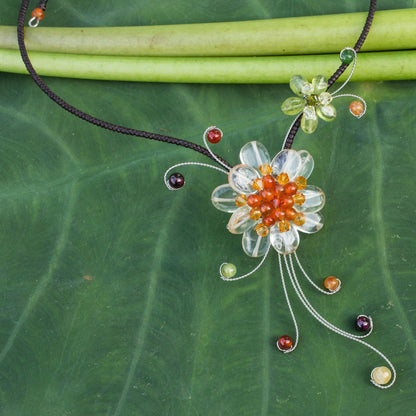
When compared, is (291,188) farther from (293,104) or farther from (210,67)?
(210,67)

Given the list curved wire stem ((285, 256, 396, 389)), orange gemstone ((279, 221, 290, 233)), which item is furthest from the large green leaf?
orange gemstone ((279, 221, 290, 233))

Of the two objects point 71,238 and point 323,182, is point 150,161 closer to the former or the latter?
point 71,238

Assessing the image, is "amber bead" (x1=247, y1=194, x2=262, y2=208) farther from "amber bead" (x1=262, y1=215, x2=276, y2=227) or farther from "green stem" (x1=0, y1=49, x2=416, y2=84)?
"green stem" (x1=0, y1=49, x2=416, y2=84)

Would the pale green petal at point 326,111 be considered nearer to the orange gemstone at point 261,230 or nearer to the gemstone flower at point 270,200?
the gemstone flower at point 270,200

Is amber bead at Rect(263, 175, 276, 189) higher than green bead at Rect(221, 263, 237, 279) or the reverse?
higher

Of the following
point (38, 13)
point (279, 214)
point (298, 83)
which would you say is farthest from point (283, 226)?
point (38, 13)
